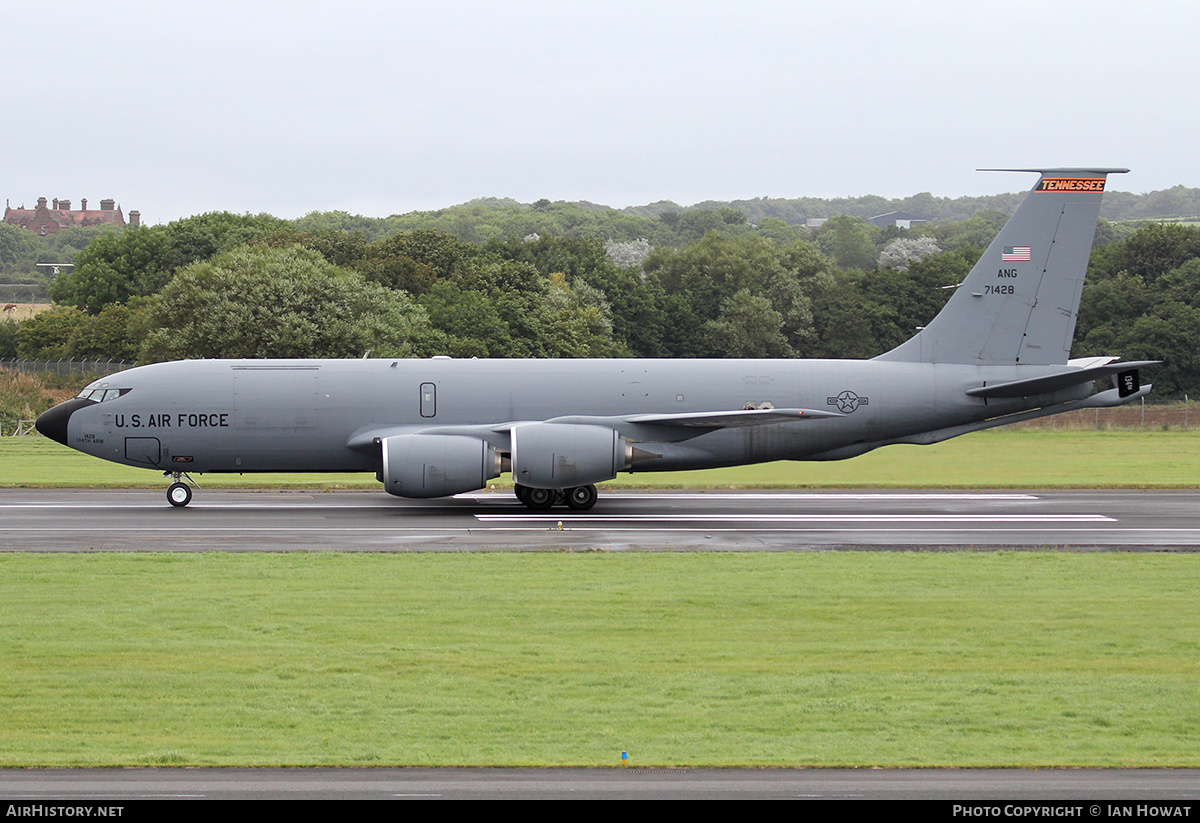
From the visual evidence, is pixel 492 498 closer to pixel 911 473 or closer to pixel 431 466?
pixel 431 466

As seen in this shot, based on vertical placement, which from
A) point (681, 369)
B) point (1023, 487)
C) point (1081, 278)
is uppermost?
point (1081, 278)

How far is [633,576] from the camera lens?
2031 cm

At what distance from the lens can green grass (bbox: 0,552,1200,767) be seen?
11.1 meters

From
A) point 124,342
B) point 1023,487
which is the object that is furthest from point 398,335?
point 1023,487

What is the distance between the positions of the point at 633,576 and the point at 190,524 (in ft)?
38.4

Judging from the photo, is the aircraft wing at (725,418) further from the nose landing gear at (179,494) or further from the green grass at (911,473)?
the nose landing gear at (179,494)

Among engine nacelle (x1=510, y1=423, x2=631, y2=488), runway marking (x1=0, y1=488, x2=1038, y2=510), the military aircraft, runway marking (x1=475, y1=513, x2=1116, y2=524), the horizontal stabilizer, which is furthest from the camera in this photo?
runway marking (x1=0, y1=488, x2=1038, y2=510)

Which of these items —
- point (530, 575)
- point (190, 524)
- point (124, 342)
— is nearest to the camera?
point (530, 575)

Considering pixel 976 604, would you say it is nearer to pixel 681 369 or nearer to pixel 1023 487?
pixel 681 369

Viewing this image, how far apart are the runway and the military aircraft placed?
129 cm

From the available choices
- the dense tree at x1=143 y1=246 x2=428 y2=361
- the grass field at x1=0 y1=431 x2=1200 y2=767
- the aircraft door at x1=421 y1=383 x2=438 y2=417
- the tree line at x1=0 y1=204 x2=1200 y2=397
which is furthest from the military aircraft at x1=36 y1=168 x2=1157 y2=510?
the tree line at x1=0 y1=204 x2=1200 y2=397

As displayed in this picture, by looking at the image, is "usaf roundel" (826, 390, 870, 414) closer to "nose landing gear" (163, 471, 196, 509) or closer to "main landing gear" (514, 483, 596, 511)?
"main landing gear" (514, 483, 596, 511)

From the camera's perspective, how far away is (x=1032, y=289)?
33531mm

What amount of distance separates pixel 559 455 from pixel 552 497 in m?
1.78
